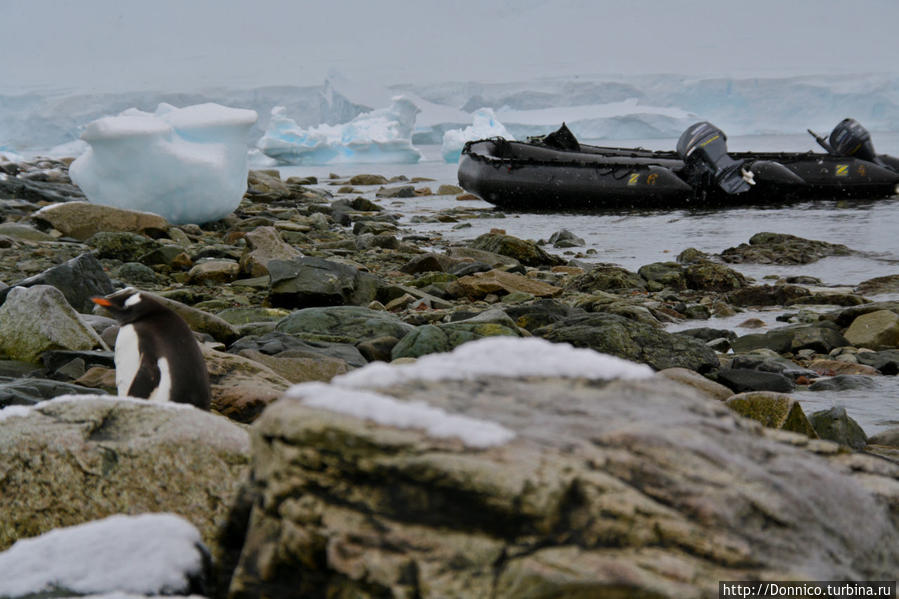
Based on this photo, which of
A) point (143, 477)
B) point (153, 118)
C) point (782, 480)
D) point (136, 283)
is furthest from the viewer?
point (153, 118)

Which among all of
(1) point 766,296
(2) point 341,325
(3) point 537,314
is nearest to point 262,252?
(2) point 341,325

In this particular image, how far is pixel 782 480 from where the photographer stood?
5.19ft

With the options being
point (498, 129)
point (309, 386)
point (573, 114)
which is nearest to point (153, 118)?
point (309, 386)

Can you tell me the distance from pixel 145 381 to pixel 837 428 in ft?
10.8

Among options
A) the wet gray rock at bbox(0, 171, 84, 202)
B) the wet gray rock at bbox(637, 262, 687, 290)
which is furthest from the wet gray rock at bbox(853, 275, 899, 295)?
the wet gray rock at bbox(0, 171, 84, 202)

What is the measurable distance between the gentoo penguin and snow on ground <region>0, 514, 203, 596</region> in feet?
4.08

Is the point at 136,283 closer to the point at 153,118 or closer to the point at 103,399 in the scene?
the point at 153,118

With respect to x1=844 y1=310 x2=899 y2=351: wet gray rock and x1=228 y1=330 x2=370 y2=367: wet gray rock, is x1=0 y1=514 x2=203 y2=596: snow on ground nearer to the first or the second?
x1=228 y1=330 x2=370 y2=367: wet gray rock

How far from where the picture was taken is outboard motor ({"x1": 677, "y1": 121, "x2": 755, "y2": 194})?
1806 cm

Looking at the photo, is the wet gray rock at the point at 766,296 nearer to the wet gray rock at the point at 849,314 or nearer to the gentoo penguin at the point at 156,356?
the wet gray rock at the point at 849,314

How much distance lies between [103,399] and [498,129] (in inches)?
1448

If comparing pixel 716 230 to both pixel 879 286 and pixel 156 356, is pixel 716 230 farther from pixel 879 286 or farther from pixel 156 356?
pixel 156 356

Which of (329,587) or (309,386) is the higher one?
(309,386)

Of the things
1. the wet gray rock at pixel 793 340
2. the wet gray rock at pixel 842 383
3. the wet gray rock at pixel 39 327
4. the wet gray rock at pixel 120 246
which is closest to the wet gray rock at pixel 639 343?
the wet gray rock at pixel 842 383
